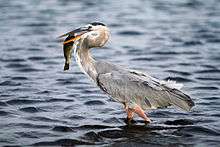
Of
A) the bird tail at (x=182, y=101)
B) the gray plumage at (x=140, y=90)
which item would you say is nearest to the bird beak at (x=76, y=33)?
the gray plumage at (x=140, y=90)

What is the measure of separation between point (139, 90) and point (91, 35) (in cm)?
138

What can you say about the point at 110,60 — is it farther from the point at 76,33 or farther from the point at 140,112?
the point at 140,112

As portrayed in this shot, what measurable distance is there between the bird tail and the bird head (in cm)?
168

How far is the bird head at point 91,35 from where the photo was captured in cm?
984

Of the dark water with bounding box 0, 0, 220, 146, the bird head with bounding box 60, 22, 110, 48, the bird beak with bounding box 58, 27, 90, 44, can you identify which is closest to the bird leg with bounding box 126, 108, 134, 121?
the dark water with bounding box 0, 0, 220, 146

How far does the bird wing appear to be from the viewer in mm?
9539

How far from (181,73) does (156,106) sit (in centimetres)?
400

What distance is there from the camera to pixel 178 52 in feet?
51.6

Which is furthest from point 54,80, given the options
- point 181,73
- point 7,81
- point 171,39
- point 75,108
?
point 171,39

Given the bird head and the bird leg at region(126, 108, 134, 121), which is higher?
the bird head

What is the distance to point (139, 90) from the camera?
957 centimetres

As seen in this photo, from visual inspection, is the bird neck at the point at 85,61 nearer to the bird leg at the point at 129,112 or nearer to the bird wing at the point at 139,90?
the bird wing at the point at 139,90

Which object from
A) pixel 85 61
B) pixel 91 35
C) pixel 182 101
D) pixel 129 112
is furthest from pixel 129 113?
pixel 91 35

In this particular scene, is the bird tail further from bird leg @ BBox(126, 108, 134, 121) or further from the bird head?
the bird head
